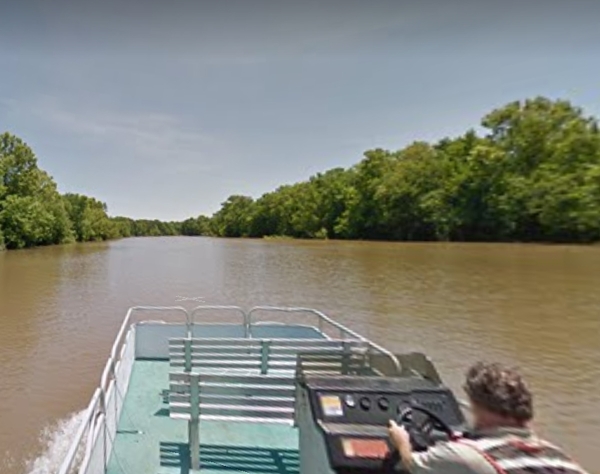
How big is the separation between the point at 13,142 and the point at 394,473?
57.7 metres

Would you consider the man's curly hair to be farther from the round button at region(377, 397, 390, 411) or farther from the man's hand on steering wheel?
the round button at region(377, 397, 390, 411)

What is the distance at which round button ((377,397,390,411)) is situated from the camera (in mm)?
2721

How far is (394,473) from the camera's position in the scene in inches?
83.2

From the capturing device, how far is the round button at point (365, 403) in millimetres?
2721

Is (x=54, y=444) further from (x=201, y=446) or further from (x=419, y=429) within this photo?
(x=419, y=429)

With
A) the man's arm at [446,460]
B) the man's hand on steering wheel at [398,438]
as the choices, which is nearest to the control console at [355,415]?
the man's hand on steering wheel at [398,438]

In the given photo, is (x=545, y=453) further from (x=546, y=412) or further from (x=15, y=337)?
(x=15, y=337)

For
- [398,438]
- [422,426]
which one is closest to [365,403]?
[422,426]

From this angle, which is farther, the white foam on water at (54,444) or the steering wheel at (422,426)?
the white foam on water at (54,444)

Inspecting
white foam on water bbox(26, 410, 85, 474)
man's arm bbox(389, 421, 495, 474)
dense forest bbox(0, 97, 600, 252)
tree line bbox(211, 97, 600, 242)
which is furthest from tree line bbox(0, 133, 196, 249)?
man's arm bbox(389, 421, 495, 474)

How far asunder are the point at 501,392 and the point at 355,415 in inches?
48.3

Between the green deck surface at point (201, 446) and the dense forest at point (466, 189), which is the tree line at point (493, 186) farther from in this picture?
the green deck surface at point (201, 446)

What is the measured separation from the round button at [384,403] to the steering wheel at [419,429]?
0.43m

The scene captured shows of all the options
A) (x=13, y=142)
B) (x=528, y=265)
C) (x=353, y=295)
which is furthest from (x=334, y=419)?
(x=13, y=142)
